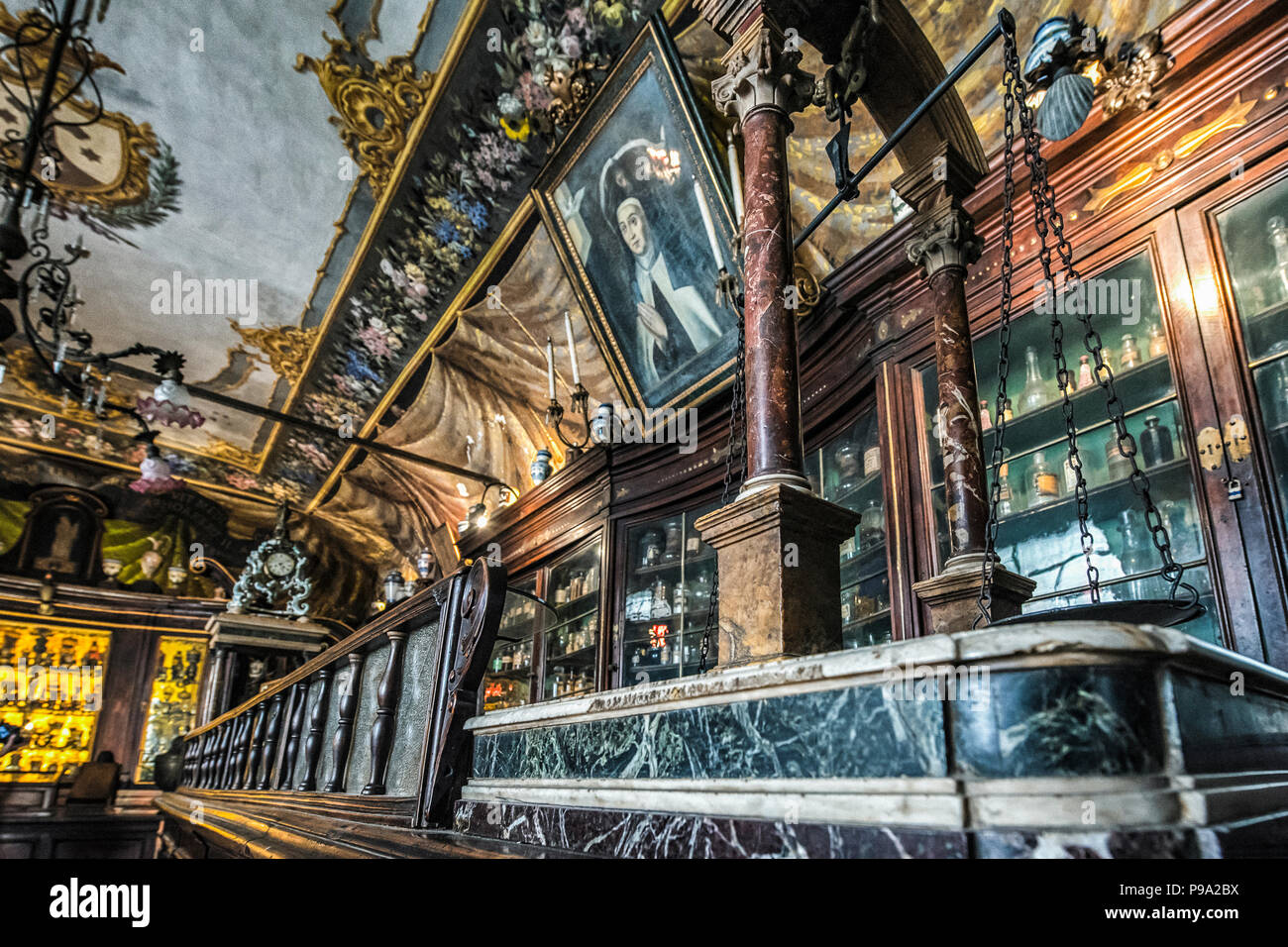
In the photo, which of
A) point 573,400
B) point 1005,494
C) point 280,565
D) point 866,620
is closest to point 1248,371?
point 1005,494

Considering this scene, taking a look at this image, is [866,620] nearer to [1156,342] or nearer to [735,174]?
[1156,342]

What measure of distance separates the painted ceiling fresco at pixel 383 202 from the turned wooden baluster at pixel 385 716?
4.11 metres

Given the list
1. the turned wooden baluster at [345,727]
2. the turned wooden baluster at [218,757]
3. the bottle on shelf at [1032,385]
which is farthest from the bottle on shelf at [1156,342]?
the turned wooden baluster at [218,757]

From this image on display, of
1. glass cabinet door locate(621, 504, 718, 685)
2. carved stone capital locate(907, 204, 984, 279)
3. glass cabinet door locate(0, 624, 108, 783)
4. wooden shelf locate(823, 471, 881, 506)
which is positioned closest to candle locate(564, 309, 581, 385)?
glass cabinet door locate(621, 504, 718, 685)

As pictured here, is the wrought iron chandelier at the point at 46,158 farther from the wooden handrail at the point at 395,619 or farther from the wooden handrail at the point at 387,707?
the wooden handrail at the point at 387,707

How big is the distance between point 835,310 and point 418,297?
4498 mm

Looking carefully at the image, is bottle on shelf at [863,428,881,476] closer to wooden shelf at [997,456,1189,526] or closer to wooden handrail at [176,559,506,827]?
wooden shelf at [997,456,1189,526]

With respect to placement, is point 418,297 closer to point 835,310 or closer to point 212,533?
point 835,310

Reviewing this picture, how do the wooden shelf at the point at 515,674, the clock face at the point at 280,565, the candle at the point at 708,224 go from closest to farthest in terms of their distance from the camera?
the candle at the point at 708,224 < the clock face at the point at 280,565 < the wooden shelf at the point at 515,674

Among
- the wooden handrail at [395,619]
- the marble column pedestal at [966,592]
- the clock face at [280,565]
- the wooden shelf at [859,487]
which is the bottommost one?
the wooden handrail at [395,619]

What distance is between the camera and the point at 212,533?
547 inches

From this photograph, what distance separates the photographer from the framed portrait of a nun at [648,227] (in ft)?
17.4
